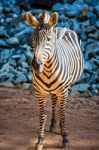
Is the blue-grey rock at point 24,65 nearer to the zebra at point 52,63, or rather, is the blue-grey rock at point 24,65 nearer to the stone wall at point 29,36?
the stone wall at point 29,36

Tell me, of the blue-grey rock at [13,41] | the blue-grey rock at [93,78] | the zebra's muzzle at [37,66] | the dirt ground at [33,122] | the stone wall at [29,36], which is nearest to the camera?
the zebra's muzzle at [37,66]

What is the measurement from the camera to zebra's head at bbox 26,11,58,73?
5.54 m

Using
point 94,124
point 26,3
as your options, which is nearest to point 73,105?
point 94,124

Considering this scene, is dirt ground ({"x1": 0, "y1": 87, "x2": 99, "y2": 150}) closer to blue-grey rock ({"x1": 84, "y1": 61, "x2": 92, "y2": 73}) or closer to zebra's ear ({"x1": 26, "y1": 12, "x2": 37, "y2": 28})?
blue-grey rock ({"x1": 84, "y1": 61, "x2": 92, "y2": 73})

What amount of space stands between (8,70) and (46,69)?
4771 mm

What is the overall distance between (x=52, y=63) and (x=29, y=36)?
6.15m

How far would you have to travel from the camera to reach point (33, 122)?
25.4ft

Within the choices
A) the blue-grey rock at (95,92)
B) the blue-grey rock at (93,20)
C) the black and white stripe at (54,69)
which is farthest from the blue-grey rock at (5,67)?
the black and white stripe at (54,69)

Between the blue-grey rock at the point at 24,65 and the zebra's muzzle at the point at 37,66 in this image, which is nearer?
the zebra's muzzle at the point at 37,66

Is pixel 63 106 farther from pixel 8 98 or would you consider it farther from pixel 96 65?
pixel 96 65

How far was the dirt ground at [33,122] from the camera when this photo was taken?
6645mm

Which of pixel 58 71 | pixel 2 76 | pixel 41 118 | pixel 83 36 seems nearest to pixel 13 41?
pixel 2 76

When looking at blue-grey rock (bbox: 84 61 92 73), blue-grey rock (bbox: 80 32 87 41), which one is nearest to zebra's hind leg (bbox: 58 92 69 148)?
blue-grey rock (bbox: 84 61 92 73)

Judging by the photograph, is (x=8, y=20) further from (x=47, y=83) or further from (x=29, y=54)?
(x=47, y=83)
